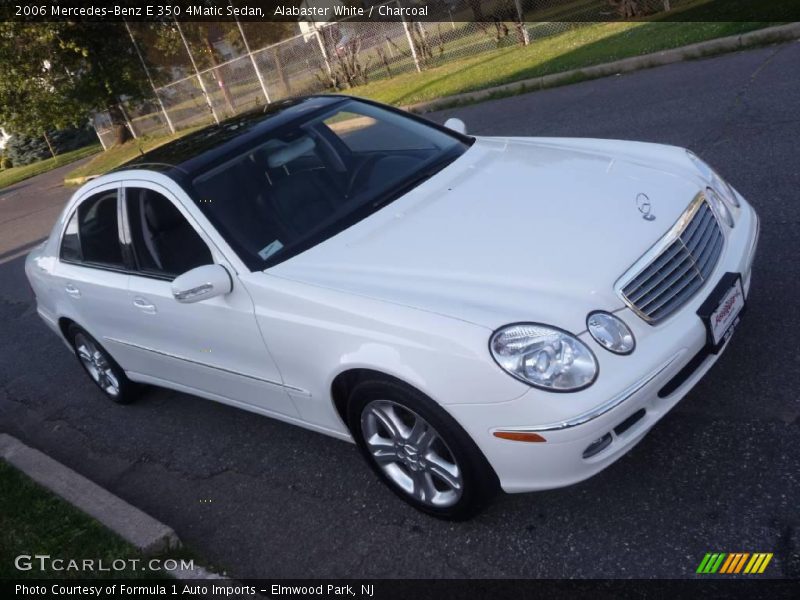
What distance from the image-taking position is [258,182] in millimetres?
4137

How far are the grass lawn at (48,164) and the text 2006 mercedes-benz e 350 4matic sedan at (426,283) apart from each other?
28996 millimetres

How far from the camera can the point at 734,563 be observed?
2.78m

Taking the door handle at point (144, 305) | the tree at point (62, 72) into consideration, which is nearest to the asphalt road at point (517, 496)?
the door handle at point (144, 305)

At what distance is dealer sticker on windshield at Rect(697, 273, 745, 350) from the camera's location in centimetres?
317

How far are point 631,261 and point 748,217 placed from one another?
106cm

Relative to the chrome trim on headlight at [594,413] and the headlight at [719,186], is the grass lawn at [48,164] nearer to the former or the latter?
the headlight at [719,186]

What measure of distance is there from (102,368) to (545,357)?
12.3 ft

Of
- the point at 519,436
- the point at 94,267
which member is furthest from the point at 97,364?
the point at 519,436

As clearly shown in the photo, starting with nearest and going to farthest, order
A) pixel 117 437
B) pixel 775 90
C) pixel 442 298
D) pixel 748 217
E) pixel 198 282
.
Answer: pixel 442 298, pixel 198 282, pixel 748 217, pixel 117 437, pixel 775 90

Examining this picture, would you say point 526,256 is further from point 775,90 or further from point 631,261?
point 775,90

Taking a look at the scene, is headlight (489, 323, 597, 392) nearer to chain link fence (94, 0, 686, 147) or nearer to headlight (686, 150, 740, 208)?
headlight (686, 150, 740, 208)

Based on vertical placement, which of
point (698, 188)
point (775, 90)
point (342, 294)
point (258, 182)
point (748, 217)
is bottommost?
point (775, 90)

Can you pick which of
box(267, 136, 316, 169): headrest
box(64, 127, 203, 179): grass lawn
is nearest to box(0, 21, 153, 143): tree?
box(64, 127, 203, 179): grass lawn

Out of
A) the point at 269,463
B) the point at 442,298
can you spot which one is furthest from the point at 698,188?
the point at 269,463
